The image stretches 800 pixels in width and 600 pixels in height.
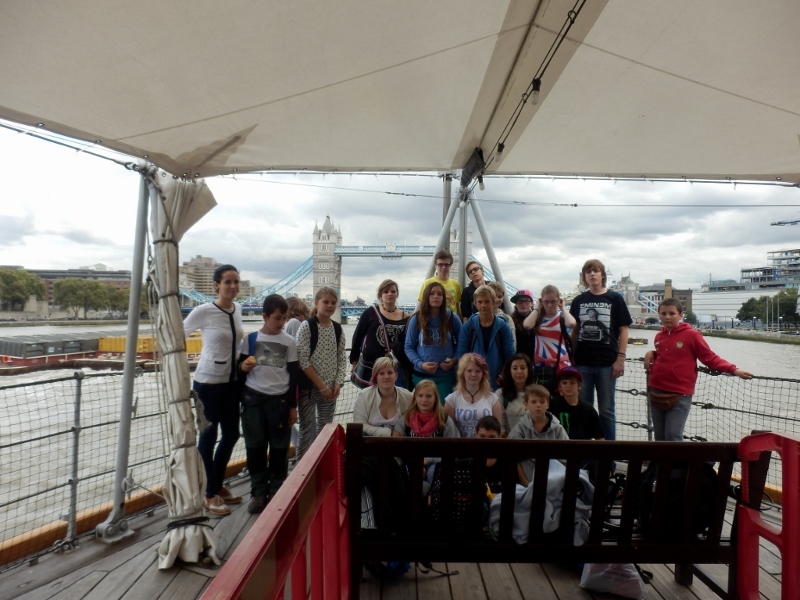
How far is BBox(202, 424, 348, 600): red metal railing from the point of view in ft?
2.07

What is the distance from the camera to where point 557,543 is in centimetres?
160

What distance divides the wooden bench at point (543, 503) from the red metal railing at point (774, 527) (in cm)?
3

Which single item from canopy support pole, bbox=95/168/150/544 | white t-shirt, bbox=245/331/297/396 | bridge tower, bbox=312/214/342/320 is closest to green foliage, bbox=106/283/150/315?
canopy support pole, bbox=95/168/150/544

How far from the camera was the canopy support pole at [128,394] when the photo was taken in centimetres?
242

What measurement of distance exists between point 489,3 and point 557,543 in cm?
205

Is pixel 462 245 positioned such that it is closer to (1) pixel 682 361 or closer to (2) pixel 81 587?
(1) pixel 682 361

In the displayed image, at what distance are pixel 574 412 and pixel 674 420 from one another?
909 millimetres

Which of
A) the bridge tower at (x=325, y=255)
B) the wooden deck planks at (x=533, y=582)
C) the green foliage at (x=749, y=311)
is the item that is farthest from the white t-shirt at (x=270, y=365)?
the green foliage at (x=749, y=311)

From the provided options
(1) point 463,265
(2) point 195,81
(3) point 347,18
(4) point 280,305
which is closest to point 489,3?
(3) point 347,18

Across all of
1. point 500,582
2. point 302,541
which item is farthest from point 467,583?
point 302,541

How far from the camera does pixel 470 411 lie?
247cm

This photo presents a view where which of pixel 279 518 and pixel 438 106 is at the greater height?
pixel 438 106

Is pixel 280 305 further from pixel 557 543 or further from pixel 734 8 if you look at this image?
pixel 734 8

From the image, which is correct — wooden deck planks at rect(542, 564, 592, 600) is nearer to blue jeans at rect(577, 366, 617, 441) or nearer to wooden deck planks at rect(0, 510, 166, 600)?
blue jeans at rect(577, 366, 617, 441)
